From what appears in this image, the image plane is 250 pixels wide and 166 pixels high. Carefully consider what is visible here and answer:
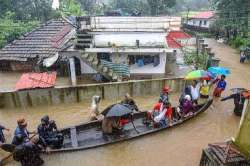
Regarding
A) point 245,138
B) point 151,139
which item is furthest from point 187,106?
point 245,138

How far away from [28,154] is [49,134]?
1.39 metres

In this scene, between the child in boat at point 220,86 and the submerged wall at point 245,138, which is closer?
the submerged wall at point 245,138

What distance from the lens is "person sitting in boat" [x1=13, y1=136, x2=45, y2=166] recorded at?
28.2 ft

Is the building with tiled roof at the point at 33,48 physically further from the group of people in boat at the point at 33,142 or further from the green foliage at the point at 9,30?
the group of people in boat at the point at 33,142

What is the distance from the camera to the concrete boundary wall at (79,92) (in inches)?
563

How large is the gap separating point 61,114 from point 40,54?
724cm

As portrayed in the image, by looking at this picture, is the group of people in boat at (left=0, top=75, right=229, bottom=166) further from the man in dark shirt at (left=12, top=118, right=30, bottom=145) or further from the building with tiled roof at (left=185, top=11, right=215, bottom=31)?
the building with tiled roof at (left=185, top=11, right=215, bottom=31)

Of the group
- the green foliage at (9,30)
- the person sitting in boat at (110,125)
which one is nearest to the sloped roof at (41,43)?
the green foliage at (9,30)

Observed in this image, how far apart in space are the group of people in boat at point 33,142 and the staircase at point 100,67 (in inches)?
272

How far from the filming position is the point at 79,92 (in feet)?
48.6

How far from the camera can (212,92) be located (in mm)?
15172

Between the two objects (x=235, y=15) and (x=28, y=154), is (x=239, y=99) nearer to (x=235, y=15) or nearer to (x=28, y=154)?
(x=28, y=154)

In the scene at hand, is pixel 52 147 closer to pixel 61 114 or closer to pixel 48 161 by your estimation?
pixel 48 161

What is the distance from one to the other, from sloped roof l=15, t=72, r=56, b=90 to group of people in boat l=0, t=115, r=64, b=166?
4.35 metres
